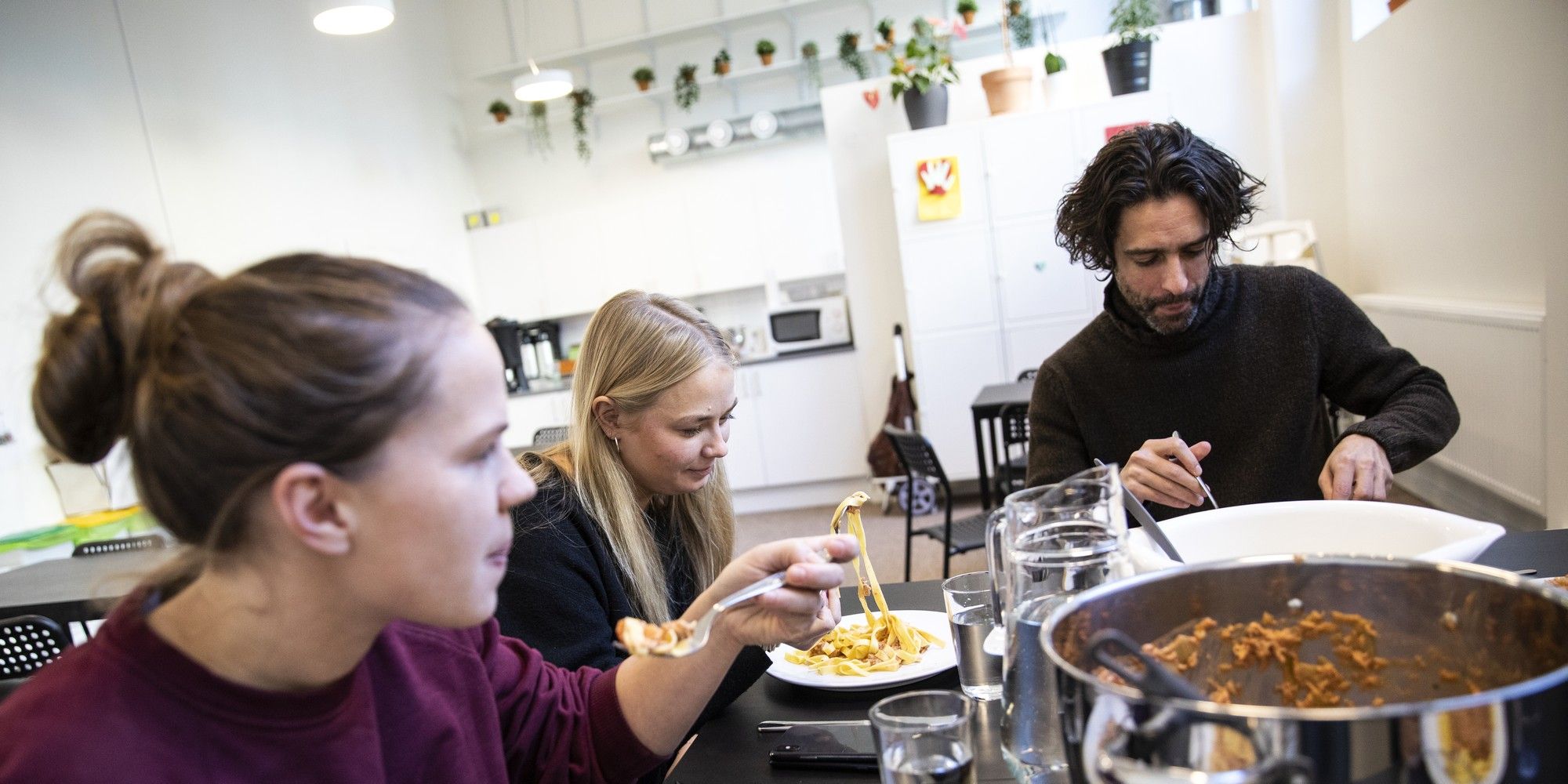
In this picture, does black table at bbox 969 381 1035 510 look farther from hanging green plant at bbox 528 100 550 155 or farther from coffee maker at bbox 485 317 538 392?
hanging green plant at bbox 528 100 550 155

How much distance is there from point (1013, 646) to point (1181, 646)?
127 mm

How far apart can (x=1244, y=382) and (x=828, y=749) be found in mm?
1176

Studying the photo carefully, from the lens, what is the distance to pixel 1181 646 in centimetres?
75

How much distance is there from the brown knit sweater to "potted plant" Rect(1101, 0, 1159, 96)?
358cm

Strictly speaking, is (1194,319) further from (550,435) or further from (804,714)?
(550,435)

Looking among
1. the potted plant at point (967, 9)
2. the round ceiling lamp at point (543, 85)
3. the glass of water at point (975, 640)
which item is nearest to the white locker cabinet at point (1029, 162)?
the potted plant at point (967, 9)

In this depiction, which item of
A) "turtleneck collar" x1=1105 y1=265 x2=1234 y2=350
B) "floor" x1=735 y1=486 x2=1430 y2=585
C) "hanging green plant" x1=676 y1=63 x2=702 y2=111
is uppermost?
"hanging green plant" x1=676 y1=63 x2=702 y2=111

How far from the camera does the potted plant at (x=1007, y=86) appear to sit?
5250 millimetres

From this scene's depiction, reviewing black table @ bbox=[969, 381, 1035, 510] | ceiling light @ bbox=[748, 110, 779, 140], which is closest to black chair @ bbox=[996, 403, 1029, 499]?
black table @ bbox=[969, 381, 1035, 510]

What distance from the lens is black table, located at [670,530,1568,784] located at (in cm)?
98

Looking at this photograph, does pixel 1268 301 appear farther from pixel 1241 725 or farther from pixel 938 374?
pixel 938 374

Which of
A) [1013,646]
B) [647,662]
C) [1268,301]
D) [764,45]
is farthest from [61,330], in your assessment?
[764,45]

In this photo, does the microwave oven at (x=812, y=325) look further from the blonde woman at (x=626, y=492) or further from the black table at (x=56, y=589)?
the blonde woman at (x=626, y=492)

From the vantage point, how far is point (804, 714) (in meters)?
1.16
